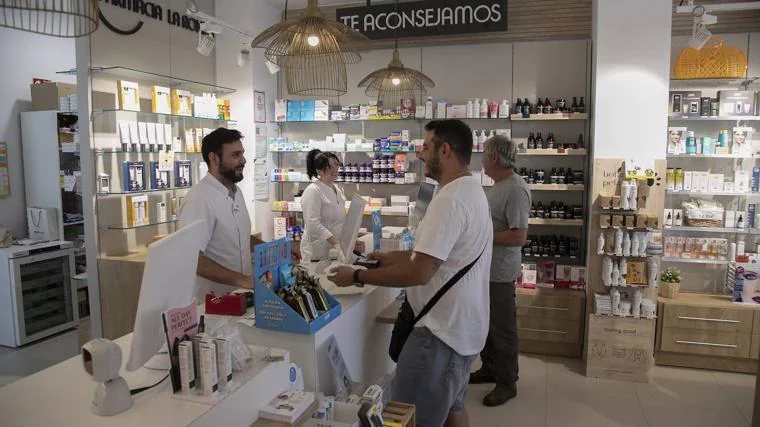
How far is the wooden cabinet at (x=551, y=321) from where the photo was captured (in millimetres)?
5012

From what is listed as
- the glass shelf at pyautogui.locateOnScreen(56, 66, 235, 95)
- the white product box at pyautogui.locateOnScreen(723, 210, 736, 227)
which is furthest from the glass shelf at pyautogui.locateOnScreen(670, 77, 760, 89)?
the glass shelf at pyautogui.locateOnScreen(56, 66, 235, 95)

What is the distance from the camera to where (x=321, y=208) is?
491cm

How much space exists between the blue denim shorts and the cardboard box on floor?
2.65m

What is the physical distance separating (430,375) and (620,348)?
9.45 feet

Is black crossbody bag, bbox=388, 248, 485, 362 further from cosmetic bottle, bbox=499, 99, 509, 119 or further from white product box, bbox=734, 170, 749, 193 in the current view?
white product box, bbox=734, 170, 749, 193

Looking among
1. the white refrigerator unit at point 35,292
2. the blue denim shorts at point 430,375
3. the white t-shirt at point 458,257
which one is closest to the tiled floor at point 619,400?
the blue denim shorts at point 430,375

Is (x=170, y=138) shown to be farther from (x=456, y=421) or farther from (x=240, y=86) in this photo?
(x=456, y=421)

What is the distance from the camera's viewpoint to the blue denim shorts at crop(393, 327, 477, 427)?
2.40m

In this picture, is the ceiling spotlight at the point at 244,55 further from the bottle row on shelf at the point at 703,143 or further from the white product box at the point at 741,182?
the white product box at the point at 741,182

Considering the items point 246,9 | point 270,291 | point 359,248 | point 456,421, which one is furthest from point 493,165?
point 246,9

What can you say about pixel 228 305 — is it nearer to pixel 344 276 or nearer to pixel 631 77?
pixel 344 276

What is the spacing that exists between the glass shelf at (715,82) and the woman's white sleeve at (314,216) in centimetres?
367

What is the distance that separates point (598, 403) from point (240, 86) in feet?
16.7

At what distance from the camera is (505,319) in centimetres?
409
